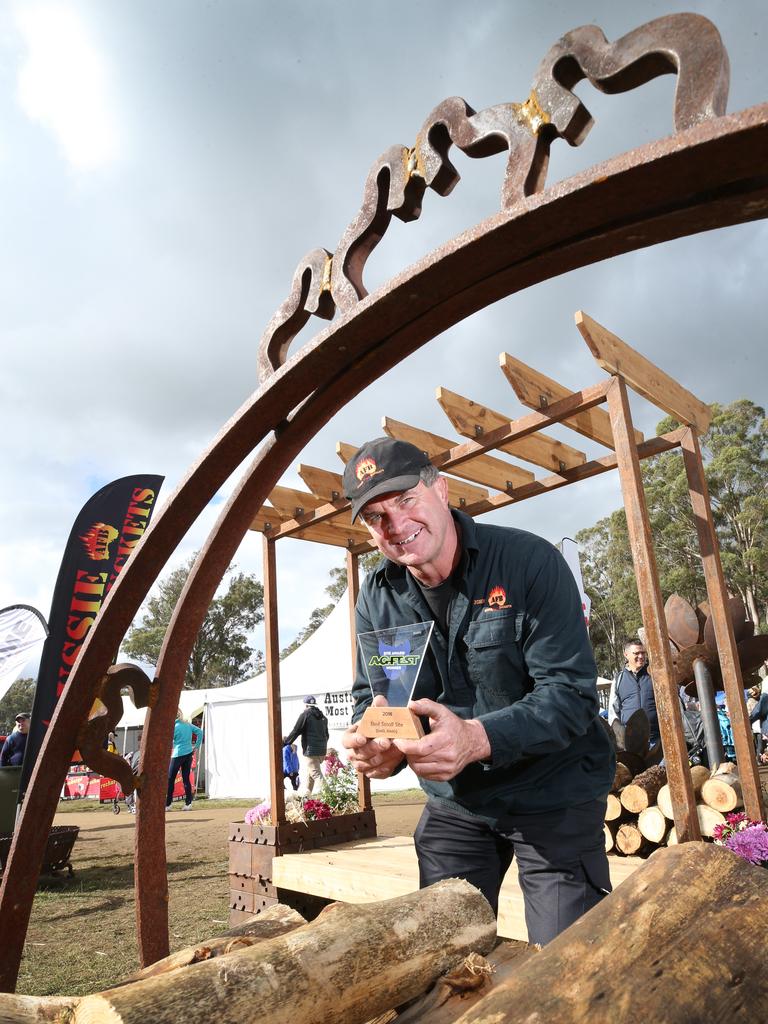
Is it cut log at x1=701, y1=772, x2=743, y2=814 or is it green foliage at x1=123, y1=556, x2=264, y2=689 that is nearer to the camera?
cut log at x1=701, y1=772, x2=743, y2=814

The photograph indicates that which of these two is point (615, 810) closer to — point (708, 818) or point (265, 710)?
point (708, 818)

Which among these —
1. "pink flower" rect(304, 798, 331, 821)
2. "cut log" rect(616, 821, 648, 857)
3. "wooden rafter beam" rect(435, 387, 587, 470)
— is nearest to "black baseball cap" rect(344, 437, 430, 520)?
"wooden rafter beam" rect(435, 387, 587, 470)

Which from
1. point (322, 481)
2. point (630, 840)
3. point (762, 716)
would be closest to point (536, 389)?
point (322, 481)

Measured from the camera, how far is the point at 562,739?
1383 mm

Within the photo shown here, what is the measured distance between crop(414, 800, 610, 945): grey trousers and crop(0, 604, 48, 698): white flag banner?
271 inches

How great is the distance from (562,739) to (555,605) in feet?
0.94

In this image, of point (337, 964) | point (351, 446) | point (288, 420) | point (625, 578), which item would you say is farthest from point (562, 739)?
point (625, 578)

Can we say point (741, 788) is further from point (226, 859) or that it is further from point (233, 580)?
point (233, 580)

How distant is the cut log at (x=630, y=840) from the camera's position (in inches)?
169

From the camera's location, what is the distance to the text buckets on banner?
7422 mm

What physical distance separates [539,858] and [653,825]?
3.29 meters

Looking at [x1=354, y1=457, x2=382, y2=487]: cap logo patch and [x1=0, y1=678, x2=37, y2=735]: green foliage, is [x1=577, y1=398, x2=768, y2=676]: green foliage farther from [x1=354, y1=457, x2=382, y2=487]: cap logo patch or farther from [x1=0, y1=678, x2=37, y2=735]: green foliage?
[x1=0, y1=678, x2=37, y2=735]: green foliage

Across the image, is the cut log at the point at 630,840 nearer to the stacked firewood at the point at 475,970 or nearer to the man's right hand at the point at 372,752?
the man's right hand at the point at 372,752

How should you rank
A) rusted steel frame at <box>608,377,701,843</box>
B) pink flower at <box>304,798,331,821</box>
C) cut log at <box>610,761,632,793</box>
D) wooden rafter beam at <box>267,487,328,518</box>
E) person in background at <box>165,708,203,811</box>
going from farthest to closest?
person in background at <box>165,708,203,811</box> < wooden rafter beam at <box>267,487,328,518</box> < pink flower at <box>304,798,331,821</box> < cut log at <box>610,761,632,793</box> < rusted steel frame at <box>608,377,701,843</box>
